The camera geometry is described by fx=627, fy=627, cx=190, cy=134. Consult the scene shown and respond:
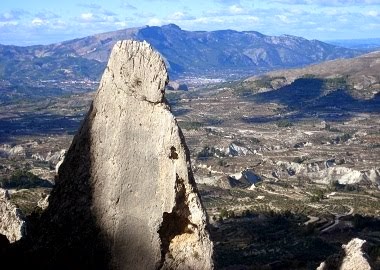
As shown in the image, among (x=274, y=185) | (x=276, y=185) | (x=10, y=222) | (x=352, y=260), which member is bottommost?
(x=276, y=185)

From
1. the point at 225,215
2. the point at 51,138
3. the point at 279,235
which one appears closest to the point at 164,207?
the point at 279,235

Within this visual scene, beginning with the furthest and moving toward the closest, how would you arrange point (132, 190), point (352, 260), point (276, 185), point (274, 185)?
point (276, 185)
point (274, 185)
point (352, 260)
point (132, 190)

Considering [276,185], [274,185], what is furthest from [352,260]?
[276,185]

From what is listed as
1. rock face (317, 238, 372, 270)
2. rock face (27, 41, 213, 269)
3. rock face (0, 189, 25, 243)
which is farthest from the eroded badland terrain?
rock face (317, 238, 372, 270)

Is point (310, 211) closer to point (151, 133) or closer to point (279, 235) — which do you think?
point (279, 235)

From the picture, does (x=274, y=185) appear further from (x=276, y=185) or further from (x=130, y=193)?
(x=130, y=193)

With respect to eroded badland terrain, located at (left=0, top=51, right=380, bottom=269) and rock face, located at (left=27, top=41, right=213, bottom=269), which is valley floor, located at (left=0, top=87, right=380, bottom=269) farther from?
rock face, located at (left=27, top=41, right=213, bottom=269)
